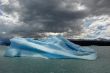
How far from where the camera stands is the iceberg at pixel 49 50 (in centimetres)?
3412

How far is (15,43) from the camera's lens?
35125mm

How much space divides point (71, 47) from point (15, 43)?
538 centimetres

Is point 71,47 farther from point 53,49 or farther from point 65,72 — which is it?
point 65,72

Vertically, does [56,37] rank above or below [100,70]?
above

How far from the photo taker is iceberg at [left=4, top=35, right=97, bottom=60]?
34.1 m

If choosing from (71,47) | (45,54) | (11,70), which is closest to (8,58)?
(45,54)

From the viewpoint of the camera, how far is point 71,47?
35.2 m

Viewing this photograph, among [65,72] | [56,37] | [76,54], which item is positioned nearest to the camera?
[65,72]

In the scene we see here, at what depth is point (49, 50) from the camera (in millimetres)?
34375

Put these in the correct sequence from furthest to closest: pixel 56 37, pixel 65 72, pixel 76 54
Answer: pixel 56 37 → pixel 76 54 → pixel 65 72

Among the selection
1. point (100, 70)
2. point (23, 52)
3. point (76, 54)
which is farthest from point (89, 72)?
point (23, 52)

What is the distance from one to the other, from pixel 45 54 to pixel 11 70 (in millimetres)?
9907

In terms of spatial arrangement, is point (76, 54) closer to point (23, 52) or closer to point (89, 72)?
point (23, 52)

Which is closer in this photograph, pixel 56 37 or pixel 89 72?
pixel 89 72
